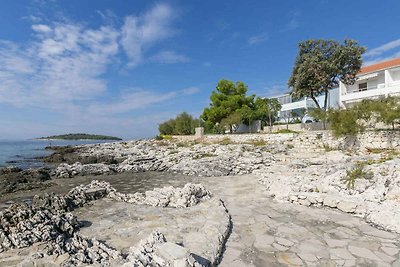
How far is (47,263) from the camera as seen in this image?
4.29m

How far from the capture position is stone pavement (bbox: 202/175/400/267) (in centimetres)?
455

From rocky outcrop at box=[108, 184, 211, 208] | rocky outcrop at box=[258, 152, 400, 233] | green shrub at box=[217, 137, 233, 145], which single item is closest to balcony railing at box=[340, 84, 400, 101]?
green shrub at box=[217, 137, 233, 145]

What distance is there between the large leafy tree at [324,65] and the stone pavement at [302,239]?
76.7 feet

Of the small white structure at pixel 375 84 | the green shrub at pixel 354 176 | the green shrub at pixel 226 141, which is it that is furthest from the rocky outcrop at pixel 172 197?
the small white structure at pixel 375 84

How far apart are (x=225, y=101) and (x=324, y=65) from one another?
66.9 ft

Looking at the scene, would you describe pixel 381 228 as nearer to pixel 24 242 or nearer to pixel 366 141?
pixel 24 242

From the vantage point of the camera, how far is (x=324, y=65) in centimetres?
2819

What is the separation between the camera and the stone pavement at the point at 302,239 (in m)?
4.55

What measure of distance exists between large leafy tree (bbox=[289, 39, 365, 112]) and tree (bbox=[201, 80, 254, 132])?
1591 centimetres

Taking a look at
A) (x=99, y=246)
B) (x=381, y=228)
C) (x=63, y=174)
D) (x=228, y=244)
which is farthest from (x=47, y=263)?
(x=63, y=174)

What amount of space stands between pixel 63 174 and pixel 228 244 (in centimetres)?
1612

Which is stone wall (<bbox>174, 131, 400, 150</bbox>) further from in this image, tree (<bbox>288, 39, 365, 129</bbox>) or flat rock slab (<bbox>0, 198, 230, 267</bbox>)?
flat rock slab (<bbox>0, 198, 230, 267</bbox>)

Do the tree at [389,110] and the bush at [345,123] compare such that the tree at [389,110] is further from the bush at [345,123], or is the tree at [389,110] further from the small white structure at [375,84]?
the small white structure at [375,84]

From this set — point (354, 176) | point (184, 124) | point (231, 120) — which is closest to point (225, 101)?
point (231, 120)
